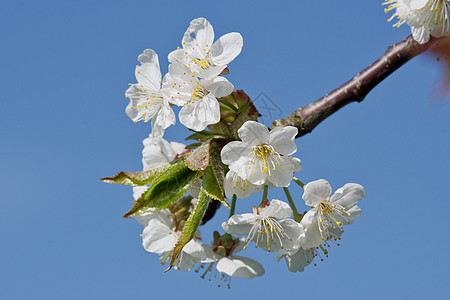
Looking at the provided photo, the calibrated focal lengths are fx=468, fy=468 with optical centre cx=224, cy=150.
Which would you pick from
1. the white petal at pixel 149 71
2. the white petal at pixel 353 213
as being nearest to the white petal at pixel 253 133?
the white petal at pixel 353 213

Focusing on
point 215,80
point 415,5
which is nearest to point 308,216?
point 215,80

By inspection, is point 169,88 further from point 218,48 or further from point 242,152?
point 242,152

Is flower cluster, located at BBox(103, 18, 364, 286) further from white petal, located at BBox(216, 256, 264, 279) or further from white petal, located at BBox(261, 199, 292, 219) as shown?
white petal, located at BBox(216, 256, 264, 279)

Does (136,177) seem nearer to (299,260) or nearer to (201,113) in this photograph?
(201,113)

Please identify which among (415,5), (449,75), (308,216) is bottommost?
(308,216)

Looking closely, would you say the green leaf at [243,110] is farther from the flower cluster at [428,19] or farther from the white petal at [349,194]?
the flower cluster at [428,19]

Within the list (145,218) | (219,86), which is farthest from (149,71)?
(145,218)

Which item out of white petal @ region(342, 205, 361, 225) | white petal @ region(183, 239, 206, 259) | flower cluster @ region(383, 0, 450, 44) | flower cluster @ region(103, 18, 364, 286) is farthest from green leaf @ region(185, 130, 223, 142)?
flower cluster @ region(383, 0, 450, 44)

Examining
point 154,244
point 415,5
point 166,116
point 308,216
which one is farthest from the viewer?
point 154,244
